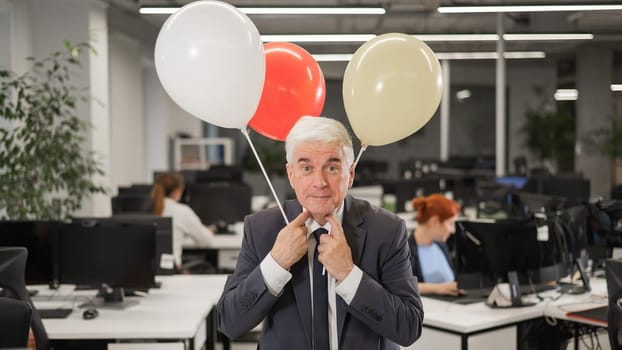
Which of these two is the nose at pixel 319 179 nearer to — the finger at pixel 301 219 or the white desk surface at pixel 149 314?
the finger at pixel 301 219

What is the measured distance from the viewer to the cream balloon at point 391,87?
2383 mm

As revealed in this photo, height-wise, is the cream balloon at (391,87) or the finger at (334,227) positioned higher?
the cream balloon at (391,87)

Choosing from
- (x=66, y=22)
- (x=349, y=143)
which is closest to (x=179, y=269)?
(x=66, y=22)

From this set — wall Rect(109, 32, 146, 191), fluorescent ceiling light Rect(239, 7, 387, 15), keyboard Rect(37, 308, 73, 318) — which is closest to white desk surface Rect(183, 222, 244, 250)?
fluorescent ceiling light Rect(239, 7, 387, 15)

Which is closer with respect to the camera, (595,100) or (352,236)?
(352,236)

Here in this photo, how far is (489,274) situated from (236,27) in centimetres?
228

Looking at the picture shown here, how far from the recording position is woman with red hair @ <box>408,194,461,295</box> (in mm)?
4133

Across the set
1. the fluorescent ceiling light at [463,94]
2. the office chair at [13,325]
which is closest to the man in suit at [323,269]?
the office chair at [13,325]

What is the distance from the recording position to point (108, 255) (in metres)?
3.87

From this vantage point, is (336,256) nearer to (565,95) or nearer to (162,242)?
(162,242)

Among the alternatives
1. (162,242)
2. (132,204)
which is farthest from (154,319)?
(132,204)

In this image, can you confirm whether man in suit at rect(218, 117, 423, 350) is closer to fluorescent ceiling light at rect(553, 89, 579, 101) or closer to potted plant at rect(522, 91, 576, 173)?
potted plant at rect(522, 91, 576, 173)

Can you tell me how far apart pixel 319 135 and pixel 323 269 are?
0.39 metres

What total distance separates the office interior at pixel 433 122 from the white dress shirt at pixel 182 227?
345 mm
